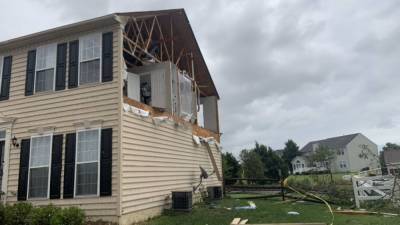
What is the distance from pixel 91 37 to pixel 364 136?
68928mm

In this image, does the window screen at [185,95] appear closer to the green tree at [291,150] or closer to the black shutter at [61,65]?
the black shutter at [61,65]

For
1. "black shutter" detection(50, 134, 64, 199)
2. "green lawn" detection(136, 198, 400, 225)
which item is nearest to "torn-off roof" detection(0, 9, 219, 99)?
"black shutter" detection(50, 134, 64, 199)

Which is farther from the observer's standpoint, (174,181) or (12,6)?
(12,6)

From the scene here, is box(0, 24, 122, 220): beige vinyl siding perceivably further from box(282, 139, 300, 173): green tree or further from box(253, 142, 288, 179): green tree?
box(282, 139, 300, 173): green tree

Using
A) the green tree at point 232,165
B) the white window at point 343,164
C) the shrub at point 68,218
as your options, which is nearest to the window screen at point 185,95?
the shrub at point 68,218

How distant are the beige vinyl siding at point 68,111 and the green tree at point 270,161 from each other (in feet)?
95.6

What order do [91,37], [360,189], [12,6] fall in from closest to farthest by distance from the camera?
[91,37] < [360,189] < [12,6]

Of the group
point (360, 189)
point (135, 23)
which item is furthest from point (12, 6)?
point (360, 189)

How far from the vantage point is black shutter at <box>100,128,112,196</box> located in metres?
9.39

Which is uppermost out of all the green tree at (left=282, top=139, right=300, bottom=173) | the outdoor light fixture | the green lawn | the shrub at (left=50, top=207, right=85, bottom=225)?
the green tree at (left=282, top=139, right=300, bottom=173)

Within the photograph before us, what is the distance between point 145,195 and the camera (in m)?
10.6

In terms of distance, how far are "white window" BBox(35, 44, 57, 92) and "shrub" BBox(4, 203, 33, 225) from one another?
3.54 metres

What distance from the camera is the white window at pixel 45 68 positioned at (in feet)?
35.9

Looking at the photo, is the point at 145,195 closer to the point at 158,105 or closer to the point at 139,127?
the point at 139,127
